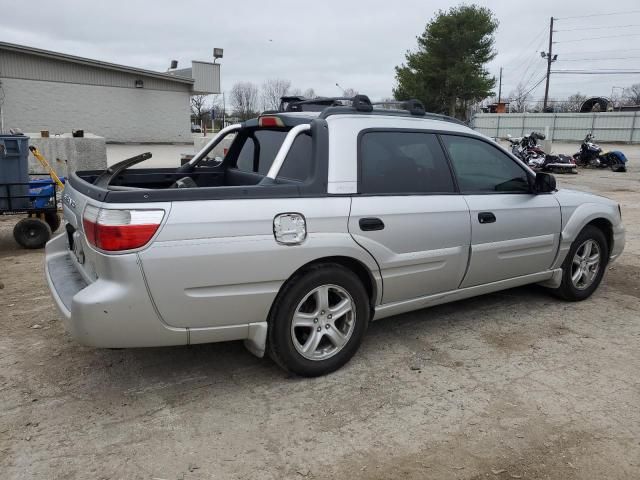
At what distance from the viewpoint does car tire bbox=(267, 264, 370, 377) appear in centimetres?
329

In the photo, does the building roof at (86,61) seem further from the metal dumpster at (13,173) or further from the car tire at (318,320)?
the car tire at (318,320)

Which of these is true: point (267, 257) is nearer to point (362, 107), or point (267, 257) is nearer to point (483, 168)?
point (362, 107)

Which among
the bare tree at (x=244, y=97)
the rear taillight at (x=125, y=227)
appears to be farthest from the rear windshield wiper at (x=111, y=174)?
the bare tree at (x=244, y=97)

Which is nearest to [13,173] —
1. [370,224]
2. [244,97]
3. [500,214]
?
[370,224]

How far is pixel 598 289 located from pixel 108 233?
4.91 meters

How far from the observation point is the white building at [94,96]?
2019cm

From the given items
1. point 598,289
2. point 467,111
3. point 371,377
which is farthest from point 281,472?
point 467,111

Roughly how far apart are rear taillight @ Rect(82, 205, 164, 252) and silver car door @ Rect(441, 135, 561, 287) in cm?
237

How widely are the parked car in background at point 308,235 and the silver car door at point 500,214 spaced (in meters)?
0.01

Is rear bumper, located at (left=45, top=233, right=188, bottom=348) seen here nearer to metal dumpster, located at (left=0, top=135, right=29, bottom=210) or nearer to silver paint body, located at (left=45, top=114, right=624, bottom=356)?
silver paint body, located at (left=45, top=114, right=624, bottom=356)

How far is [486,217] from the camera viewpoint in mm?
4207

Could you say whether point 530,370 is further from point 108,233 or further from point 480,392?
point 108,233

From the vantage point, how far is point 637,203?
474 inches

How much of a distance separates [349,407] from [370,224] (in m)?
1.15
